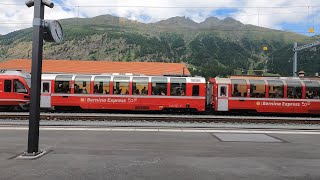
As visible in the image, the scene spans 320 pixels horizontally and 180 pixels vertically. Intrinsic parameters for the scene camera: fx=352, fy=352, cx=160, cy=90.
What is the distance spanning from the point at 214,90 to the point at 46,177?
20190 mm

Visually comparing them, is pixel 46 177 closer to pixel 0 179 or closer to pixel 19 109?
pixel 0 179

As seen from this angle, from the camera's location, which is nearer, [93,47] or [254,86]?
[254,86]

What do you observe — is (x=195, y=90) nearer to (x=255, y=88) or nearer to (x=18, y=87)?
(x=255, y=88)

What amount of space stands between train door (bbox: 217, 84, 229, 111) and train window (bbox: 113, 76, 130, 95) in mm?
6466

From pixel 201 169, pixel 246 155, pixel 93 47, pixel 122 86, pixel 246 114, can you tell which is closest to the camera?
pixel 201 169

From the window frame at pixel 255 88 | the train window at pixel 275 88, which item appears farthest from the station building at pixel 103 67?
the train window at pixel 275 88

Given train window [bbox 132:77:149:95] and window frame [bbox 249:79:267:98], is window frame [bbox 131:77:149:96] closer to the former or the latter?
train window [bbox 132:77:149:95]

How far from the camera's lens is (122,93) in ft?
79.9

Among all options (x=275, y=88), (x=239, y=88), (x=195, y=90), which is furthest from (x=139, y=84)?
(x=275, y=88)

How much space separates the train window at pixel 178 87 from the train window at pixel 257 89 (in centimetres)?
476

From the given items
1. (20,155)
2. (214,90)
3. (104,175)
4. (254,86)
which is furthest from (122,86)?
(104,175)

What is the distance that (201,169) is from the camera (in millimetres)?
6480

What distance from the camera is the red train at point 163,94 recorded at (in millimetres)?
24266

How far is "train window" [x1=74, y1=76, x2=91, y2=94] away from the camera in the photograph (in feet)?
79.7
